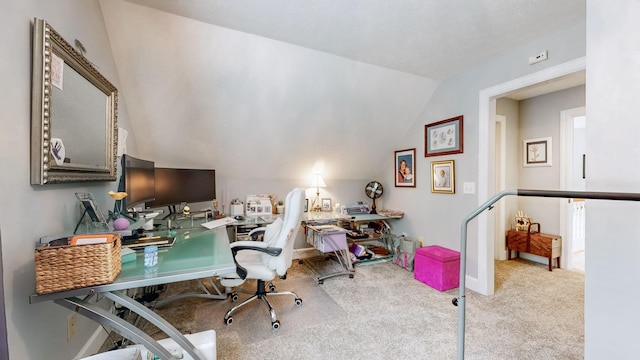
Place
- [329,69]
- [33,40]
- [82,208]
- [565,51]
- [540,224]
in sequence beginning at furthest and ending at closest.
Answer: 1. [540,224]
2. [329,69]
3. [565,51]
4. [82,208]
5. [33,40]

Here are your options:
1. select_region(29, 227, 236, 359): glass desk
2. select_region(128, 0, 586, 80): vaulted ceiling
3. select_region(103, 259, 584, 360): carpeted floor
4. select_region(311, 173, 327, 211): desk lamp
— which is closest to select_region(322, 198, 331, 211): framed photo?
select_region(311, 173, 327, 211): desk lamp

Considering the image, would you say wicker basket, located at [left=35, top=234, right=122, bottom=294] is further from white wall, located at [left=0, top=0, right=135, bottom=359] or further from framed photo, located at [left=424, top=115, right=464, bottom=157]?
framed photo, located at [left=424, top=115, right=464, bottom=157]

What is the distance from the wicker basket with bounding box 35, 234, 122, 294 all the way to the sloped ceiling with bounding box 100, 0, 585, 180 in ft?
5.73

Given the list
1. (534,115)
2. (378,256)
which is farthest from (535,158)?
(378,256)

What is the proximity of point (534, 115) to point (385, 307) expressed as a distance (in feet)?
11.7

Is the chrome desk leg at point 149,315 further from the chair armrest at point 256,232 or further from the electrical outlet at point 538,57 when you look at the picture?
the electrical outlet at point 538,57

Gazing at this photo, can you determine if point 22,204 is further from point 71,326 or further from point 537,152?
point 537,152

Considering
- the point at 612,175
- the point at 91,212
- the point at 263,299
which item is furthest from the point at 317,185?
the point at 612,175

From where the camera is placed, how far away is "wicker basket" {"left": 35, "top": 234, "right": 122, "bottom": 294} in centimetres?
91

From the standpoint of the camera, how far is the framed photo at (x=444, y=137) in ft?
9.18

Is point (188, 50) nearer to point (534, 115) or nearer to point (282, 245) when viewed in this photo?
point (282, 245)

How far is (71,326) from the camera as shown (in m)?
1.37

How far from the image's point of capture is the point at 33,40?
1.09m

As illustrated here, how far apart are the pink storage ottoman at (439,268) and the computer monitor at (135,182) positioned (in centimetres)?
282
